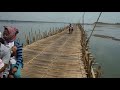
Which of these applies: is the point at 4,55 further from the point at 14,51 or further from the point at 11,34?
the point at 11,34

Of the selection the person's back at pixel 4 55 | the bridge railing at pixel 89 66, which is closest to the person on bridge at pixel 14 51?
the person's back at pixel 4 55

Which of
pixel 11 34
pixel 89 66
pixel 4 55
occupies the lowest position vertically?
pixel 89 66

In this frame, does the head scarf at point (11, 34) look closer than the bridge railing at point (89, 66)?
Yes

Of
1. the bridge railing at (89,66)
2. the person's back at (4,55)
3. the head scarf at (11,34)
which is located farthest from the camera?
the bridge railing at (89,66)

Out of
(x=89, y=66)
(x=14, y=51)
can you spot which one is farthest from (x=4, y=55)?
(x=89, y=66)

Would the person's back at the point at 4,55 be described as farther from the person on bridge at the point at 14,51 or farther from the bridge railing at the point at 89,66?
the bridge railing at the point at 89,66

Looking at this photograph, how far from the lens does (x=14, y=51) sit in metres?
4.89

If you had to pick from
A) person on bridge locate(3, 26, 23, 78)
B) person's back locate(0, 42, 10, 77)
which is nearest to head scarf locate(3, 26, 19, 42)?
person on bridge locate(3, 26, 23, 78)

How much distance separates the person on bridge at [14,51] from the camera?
15.3 feet

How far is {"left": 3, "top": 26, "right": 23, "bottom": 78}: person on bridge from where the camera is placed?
4671 millimetres

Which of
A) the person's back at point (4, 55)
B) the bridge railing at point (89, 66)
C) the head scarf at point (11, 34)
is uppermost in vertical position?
the head scarf at point (11, 34)

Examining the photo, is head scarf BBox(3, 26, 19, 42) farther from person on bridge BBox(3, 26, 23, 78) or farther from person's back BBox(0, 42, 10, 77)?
person's back BBox(0, 42, 10, 77)
